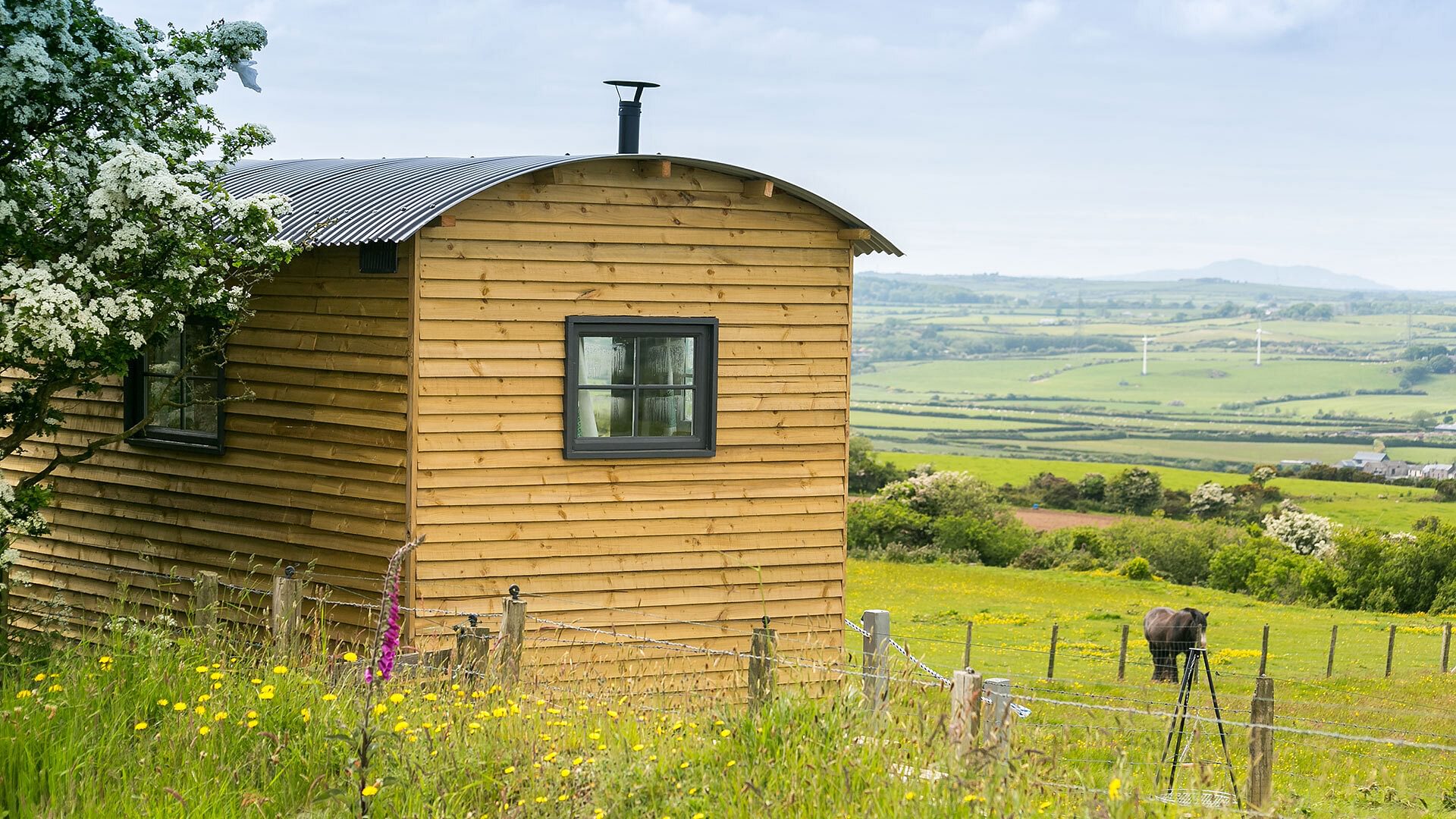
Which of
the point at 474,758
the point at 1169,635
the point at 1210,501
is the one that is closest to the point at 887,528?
the point at 1210,501

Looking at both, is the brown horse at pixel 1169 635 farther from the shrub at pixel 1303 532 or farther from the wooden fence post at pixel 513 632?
the shrub at pixel 1303 532

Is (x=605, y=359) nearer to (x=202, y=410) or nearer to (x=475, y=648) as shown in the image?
(x=475, y=648)

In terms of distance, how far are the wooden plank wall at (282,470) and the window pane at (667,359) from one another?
1776mm

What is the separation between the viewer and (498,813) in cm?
548

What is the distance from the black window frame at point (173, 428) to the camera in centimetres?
1188

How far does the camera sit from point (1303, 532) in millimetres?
44000

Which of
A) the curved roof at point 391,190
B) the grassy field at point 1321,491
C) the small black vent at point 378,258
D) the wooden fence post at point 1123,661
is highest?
the curved roof at point 391,190

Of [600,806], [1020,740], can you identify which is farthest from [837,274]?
[600,806]

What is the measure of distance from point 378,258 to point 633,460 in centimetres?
228

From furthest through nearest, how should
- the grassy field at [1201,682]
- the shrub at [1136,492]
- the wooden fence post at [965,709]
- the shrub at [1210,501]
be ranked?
the shrub at [1136,492], the shrub at [1210,501], the grassy field at [1201,682], the wooden fence post at [965,709]

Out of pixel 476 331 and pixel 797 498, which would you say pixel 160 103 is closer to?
pixel 476 331

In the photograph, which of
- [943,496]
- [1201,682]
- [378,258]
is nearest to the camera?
[378,258]

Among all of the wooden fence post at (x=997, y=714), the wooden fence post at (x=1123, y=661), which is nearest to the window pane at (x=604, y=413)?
the wooden fence post at (x=997, y=714)

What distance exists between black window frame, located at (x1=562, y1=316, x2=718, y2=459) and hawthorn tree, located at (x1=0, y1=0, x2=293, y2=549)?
7.00 ft
